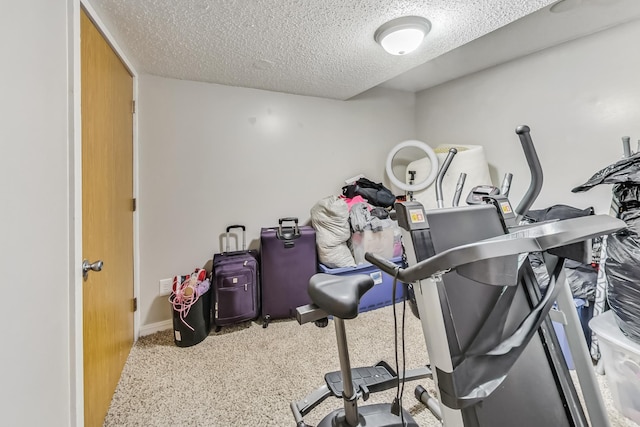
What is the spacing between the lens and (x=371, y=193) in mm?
3104

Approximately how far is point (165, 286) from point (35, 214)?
1.75 meters

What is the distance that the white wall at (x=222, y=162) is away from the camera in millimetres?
2408

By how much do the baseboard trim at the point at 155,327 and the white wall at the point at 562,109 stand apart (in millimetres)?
3514

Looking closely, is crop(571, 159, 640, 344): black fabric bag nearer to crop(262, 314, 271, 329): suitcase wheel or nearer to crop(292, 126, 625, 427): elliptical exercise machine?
crop(292, 126, 625, 427): elliptical exercise machine

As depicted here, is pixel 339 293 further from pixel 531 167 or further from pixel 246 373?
pixel 246 373

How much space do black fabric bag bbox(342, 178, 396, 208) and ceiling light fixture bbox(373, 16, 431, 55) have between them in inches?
58.8

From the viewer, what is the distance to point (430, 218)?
109cm

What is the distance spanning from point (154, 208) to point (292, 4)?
191cm

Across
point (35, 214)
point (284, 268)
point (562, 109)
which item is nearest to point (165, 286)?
point (284, 268)

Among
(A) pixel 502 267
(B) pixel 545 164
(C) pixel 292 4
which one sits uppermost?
(C) pixel 292 4

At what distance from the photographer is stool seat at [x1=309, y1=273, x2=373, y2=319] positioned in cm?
94

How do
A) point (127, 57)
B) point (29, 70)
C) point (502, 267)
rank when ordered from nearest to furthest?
1. point (502, 267)
2. point (29, 70)
3. point (127, 57)

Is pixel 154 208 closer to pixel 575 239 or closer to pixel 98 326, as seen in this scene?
pixel 98 326

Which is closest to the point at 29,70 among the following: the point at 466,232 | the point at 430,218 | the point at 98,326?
the point at 98,326
